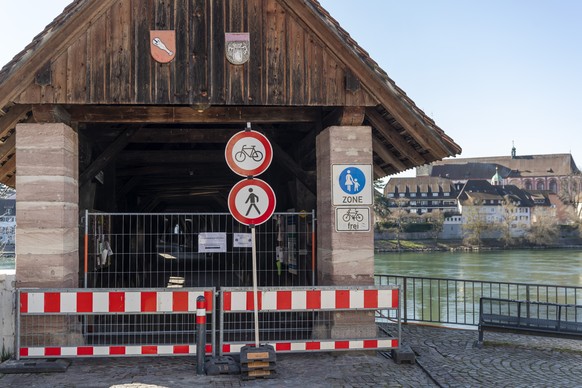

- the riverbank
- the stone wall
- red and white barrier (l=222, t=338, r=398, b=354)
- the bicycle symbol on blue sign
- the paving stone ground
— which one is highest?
the bicycle symbol on blue sign

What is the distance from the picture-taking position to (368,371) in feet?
24.1

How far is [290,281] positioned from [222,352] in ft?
16.3

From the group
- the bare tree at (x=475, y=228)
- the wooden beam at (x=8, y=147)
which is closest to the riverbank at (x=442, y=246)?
the bare tree at (x=475, y=228)

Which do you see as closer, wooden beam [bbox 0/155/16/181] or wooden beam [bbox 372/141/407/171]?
wooden beam [bbox 372/141/407/171]

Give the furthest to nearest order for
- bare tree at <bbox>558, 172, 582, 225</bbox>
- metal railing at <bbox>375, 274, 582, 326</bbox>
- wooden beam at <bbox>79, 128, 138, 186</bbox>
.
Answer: bare tree at <bbox>558, 172, 582, 225</bbox> → metal railing at <bbox>375, 274, 582, 326</bbox> → wooden beam at <bbox>79, 128, 138, 186</bbox>

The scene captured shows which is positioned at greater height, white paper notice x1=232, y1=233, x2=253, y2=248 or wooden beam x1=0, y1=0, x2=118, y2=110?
wooden beam x1=0, y1=0, x2=118, y2=110

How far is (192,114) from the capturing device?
8.81 m

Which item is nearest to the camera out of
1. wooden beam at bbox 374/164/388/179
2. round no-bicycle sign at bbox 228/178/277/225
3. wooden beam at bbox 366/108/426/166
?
round no-bicycle sign at bbox 228/178/277/225

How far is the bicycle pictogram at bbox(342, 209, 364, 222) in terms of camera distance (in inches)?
331

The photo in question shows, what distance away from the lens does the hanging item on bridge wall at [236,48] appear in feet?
26.5

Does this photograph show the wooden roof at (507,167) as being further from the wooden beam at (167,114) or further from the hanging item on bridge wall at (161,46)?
the hanging item on bridge wall at (161,46)

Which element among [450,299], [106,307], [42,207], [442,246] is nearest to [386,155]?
[106,307]

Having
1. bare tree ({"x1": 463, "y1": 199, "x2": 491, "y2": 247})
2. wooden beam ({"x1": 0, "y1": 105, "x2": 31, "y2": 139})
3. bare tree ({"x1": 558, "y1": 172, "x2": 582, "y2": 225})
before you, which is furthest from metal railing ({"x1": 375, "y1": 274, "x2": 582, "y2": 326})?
bare tree ({"x1": 558, "y1": 172, "x2": 582, "y2": 225})

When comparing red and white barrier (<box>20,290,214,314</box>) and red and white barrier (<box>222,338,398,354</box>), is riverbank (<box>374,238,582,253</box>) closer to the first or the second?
red and white barrier (<box>222,338,398,354</box>)
